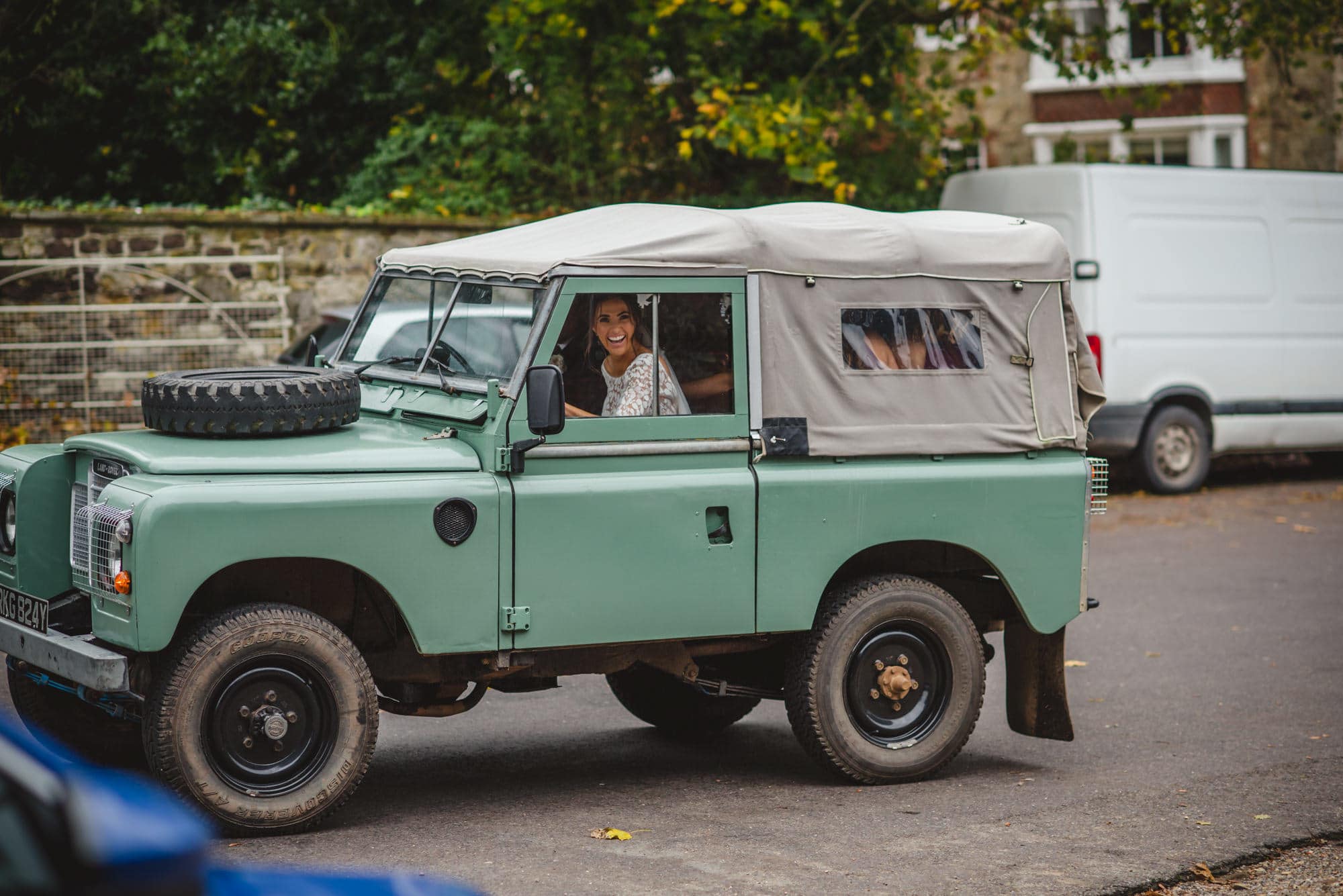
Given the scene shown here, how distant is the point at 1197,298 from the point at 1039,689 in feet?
32.6

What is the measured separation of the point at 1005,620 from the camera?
6.94 meters

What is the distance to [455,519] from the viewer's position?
5680 mm

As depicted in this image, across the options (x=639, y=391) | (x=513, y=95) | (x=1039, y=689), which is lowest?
(x=1039, y=689)

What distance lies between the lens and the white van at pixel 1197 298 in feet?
50.3

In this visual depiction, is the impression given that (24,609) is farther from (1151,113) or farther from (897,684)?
(1151,113)

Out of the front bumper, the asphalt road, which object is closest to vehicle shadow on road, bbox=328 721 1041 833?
the asphalt road

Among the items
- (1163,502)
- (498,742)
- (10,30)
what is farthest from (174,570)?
(1163,502)

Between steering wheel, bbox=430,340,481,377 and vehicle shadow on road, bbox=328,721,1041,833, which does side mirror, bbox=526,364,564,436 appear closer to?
steering wheel, bbox=430,340,481,377

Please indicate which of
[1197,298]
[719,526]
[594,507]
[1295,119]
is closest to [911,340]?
[719,526]

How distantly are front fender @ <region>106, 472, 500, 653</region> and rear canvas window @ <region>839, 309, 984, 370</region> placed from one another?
1.61 metres

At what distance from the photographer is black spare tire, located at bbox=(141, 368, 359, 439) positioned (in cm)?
563

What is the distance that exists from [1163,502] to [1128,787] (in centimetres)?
958

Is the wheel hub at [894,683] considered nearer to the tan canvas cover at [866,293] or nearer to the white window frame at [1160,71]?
the tan canvas cover at [866,293]

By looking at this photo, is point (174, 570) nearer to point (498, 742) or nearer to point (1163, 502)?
point (498, 742)
